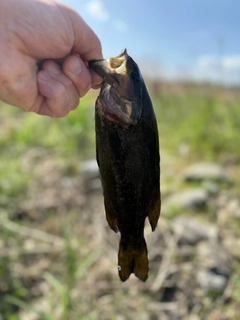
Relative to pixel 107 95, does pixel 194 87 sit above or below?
below

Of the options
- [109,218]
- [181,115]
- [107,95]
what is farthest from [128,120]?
[181,115]

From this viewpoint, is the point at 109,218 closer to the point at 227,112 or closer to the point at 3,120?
the point at 227,112

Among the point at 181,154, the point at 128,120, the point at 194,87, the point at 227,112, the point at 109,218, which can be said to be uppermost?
the point at 128,120

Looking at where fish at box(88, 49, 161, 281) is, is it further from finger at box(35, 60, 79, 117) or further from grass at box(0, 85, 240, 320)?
grass at box(0, 85, 240, 320)

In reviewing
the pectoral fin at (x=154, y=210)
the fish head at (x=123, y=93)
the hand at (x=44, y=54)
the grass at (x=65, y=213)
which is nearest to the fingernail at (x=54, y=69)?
the hand at (x=44, y=54)

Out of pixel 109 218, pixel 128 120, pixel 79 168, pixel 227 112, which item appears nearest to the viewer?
pixel 128 120

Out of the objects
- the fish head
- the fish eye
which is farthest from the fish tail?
the fish eye

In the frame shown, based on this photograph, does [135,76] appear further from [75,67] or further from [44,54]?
[44,54]
